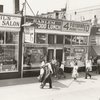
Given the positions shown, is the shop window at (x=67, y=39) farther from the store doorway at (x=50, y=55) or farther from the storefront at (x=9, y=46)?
the storefront at (x=9, y=46)

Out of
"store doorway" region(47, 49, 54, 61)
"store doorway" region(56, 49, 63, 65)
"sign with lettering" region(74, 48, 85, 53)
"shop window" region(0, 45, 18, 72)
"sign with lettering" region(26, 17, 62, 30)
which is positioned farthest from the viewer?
"sign with lettering" region(74, 48, 85, 53)

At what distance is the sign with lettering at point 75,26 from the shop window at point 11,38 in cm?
456

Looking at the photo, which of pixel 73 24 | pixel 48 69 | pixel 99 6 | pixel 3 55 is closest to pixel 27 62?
pixel 3 55

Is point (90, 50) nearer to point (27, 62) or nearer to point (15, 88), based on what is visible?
point (27, 62)

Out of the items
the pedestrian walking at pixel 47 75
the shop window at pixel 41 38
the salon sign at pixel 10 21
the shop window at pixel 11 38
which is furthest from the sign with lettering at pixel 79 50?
the pedestrian walking at pixel 47 75

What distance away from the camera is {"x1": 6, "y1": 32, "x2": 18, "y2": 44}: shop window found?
16.9 metres

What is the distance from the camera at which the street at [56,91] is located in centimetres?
1250

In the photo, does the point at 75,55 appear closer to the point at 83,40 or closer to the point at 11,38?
the point at 83,40

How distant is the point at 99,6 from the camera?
2564 cm

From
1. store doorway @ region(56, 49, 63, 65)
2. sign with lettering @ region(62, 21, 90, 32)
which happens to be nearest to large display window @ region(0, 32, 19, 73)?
store doorway @ region(56, 49, 63, 65)

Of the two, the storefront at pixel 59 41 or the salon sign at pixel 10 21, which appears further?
the storefront at pixel 59 41

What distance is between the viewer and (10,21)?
1647 cm

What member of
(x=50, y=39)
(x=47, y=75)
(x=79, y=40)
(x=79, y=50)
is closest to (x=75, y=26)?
(x=79, y=40)

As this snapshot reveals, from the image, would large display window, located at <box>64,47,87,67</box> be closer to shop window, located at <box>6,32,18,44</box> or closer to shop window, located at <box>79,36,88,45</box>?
shop window, located at <box>79,36,88,45</box>
